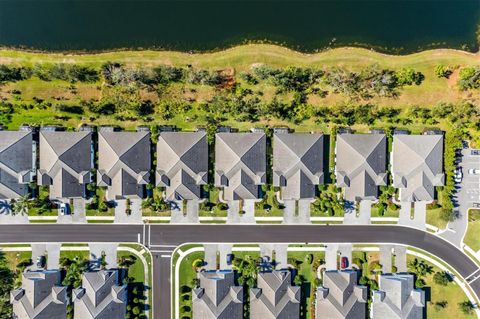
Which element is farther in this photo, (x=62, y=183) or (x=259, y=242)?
(x=259, y=242)

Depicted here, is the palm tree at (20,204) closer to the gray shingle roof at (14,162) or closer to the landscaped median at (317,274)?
the gray shingle roof at (14,162)

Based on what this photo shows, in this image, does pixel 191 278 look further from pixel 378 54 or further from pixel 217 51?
pixel 378 54

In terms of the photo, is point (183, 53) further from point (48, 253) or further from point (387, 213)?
point (387, 213)

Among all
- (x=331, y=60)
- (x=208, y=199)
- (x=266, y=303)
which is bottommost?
(x=266, y=303)

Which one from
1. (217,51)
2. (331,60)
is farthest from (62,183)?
(331,60)

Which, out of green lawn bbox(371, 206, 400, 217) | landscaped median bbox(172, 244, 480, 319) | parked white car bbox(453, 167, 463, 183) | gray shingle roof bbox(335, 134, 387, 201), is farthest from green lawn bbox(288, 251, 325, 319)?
parked white car bbox(453, 167, 463, 183)

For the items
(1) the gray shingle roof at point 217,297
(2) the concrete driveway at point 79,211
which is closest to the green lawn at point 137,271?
(1) the gray shingle roof at point 217,297
